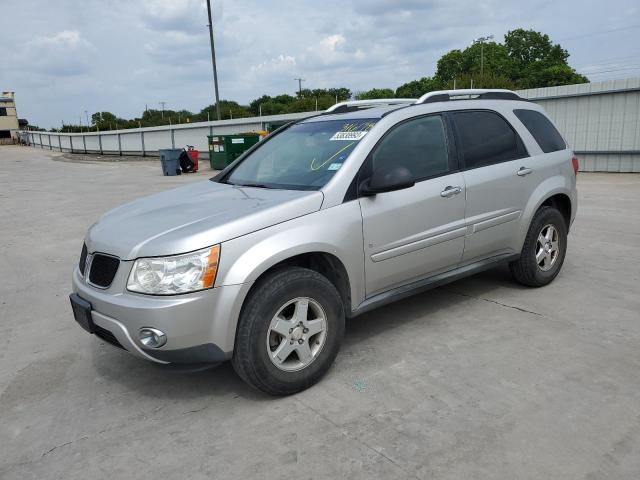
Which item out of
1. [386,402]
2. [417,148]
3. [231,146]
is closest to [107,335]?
[386,402]

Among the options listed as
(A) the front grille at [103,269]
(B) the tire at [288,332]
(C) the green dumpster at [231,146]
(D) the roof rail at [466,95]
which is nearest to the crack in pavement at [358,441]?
(B) the tire at [288,332]

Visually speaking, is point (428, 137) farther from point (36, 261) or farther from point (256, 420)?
point (36, 261)

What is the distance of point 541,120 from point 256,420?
3.86 metres

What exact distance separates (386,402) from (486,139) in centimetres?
246

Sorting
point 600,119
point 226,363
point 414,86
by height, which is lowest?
point 226,363

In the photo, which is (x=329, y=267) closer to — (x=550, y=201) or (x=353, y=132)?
(x=353, y=132)

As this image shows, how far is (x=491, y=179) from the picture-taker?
172 inches

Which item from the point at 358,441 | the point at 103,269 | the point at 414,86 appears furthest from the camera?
the point at 414,86

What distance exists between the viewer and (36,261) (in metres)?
7.02

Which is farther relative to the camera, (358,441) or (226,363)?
(226,363)

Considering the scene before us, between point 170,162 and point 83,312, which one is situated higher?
point 83,312

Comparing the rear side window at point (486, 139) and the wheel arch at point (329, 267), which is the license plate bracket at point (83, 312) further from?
the rear side window at point (486, 139)

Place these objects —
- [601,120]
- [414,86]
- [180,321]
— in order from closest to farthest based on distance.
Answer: [180,321], [601,120], [414,86]

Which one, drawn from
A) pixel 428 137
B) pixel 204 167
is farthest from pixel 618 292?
pixel 204 167
